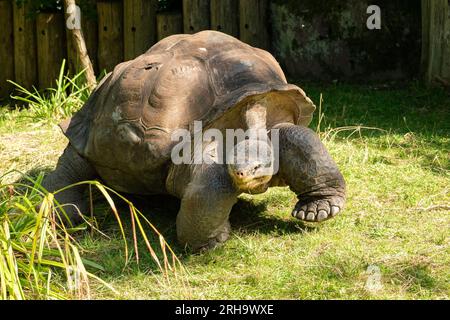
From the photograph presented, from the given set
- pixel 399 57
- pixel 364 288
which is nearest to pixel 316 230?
pixel 364 288

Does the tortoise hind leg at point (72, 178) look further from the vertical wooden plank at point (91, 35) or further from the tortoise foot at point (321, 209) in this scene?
the vertical wooden plank at point (91, 35)

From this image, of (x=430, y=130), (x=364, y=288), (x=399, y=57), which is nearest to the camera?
(x=364, y=288)

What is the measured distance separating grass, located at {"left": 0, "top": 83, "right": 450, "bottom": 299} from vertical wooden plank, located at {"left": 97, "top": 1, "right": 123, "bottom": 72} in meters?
1.54

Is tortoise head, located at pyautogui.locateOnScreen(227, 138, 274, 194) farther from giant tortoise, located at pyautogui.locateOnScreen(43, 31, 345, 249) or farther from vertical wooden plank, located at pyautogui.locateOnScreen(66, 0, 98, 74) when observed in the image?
vertical wooden plank, located at pyautogui.locateOnScreen(66, 0, 98, 74)

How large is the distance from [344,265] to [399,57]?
4.06 metres

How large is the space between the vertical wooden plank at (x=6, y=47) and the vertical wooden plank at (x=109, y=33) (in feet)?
3.22

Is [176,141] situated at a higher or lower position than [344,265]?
higher

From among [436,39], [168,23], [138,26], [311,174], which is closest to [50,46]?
[138,26]

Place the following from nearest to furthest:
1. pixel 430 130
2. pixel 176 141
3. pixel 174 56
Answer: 1. pixel 176 141
2. pixel 174 56
3. pixel 430 130

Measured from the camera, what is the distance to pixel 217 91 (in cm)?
431

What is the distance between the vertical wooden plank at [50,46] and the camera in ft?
25.4

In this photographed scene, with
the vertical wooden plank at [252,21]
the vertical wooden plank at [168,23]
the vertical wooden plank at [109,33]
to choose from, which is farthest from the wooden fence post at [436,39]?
the vertical wooden plank at [109,33]

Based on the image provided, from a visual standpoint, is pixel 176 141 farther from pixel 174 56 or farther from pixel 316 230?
pixel 316 230

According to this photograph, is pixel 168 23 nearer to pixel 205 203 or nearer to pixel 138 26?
pixel 138 26
